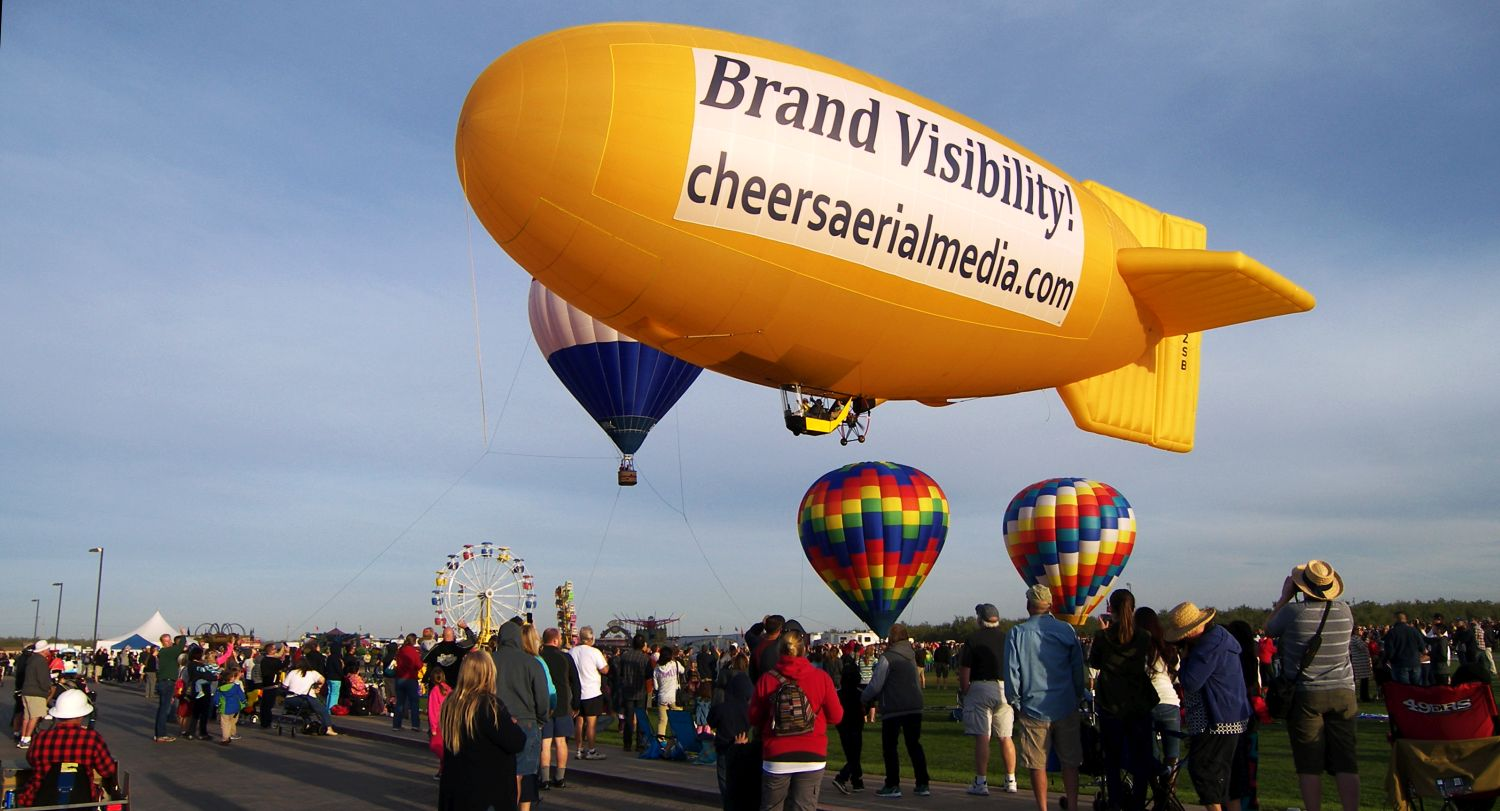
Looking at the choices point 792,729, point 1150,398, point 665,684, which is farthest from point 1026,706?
point 1150,398

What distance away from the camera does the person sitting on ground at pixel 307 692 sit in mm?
20188

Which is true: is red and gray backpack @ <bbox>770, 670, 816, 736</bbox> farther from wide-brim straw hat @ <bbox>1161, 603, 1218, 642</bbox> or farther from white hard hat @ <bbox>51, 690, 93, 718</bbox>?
white hard hat @ <bbox>51, 690, 93, 718</bbox>

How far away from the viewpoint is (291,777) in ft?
46.0

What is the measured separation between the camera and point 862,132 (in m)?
12.8

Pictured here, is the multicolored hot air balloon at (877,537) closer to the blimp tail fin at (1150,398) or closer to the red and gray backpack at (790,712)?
the blimp tail fin at (1150,398)

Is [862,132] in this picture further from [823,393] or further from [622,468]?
[622,468]

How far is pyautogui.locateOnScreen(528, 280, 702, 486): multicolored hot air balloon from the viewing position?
29.5 metres

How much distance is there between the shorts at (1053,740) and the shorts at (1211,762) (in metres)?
1.13

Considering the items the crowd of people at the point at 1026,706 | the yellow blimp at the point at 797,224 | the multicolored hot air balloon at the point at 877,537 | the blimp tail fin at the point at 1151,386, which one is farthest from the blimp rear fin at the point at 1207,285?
the multicolored hot air balloon at the point at 877,537

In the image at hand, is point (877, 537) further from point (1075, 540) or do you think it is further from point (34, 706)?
point (34, 706)

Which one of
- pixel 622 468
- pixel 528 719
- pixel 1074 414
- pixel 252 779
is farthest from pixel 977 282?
pixel 622 468

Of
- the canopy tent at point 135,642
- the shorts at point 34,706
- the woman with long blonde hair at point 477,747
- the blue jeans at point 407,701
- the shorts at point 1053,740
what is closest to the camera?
the woman with long blonde hair at point 477,747

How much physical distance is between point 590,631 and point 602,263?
16.2 ft

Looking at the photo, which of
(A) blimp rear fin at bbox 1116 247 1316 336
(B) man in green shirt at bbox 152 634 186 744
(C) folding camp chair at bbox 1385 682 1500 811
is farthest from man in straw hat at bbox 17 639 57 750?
(C) folding camp chair at bbox 1385 682 1500 811
